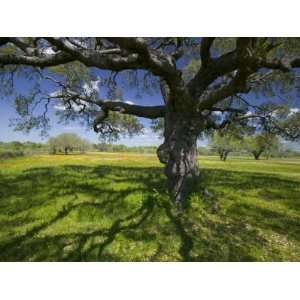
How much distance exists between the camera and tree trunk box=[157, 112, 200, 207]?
3.81m

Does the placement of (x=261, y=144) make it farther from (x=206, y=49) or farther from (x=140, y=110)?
(x=140, y=110)

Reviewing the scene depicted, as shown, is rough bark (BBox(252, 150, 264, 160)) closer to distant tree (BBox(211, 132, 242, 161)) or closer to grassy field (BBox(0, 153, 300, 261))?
grassy field (BBox(0, 153, 300, 261))

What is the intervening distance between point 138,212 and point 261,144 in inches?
83.5

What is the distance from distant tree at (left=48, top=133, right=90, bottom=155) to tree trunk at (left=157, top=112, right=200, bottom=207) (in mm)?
1223

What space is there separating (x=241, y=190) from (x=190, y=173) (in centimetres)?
89

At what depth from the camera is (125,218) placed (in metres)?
3.42

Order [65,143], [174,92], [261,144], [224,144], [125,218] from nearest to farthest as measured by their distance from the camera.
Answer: [125,218] < [174,92] < [65,143] < [261,144] < [224,144]

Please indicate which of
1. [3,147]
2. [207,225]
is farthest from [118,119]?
[207,225]

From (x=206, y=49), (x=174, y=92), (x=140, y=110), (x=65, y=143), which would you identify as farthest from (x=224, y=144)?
(x=65, y=143)

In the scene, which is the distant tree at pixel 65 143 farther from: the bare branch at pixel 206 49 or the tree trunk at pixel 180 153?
the bare branch at pixel 206 49
